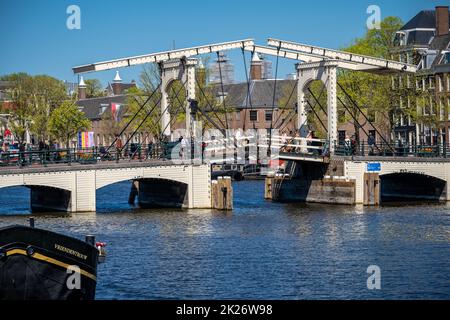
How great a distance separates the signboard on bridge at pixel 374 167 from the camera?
161ft

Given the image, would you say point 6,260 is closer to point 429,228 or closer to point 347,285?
point 347,285

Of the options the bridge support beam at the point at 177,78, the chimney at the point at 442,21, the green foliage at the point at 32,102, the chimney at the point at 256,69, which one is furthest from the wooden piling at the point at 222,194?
the chimney at the point at 256,69

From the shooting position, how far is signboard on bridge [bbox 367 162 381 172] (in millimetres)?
49075

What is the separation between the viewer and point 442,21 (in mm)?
77062

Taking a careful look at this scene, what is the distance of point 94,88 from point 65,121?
53596 millimetres

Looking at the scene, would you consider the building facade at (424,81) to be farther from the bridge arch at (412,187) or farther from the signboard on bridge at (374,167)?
the signboard on bridge at (374,167)

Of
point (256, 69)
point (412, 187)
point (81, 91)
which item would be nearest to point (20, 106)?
point (256, 69)

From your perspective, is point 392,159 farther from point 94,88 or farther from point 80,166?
point 94,88

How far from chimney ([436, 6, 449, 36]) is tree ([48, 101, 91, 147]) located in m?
34.4

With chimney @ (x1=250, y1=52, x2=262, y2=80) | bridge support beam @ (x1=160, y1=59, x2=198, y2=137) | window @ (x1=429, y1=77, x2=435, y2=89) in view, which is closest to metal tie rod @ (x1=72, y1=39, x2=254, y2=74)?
→ bridge support beam @ (x1=160, y1=59, x2=198, y2=137)

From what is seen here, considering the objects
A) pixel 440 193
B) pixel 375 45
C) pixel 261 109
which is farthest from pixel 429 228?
pixel 261 109

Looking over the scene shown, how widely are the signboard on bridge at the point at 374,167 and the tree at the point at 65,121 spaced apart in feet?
161

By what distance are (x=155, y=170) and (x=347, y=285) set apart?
66.6 ft

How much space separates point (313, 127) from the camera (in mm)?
78062
